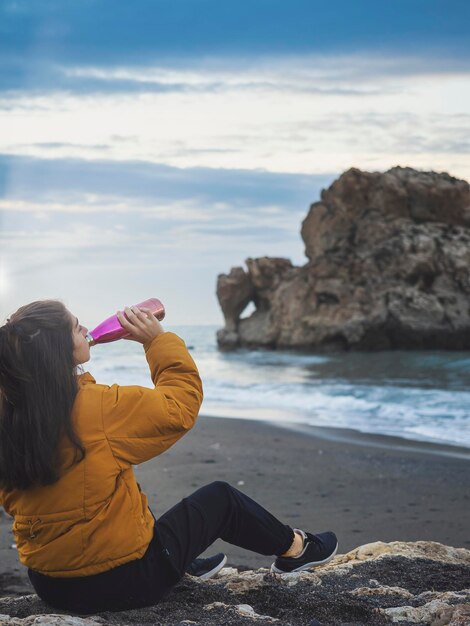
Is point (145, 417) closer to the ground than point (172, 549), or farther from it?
farther from it

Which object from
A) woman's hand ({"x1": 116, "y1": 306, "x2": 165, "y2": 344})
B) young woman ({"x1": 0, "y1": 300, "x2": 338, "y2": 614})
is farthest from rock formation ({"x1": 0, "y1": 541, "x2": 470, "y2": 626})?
woman's hand ({"x1": 116, "y1": 306, "x2": 165, "y2": 344})

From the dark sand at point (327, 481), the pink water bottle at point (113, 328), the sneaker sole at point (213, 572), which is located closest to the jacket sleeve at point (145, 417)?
the pink water bottle at point (113, 328)

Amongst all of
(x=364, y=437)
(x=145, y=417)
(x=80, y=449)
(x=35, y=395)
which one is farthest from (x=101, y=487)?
(x=364, y=437)

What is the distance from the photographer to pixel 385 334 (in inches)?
1299

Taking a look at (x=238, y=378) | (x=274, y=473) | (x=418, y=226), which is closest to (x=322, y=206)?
(x=418, y=226)

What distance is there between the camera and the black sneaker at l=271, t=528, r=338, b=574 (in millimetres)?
3703

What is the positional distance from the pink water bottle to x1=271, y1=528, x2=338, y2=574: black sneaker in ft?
4.12

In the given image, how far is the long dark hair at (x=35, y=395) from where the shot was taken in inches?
113

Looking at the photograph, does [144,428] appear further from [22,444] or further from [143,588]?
[143,588]

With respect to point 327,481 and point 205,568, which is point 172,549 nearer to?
point 205,568

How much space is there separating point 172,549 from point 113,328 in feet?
3.00

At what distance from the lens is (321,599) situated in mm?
3365

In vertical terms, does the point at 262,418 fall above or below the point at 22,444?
below

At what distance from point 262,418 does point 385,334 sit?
21925mm
